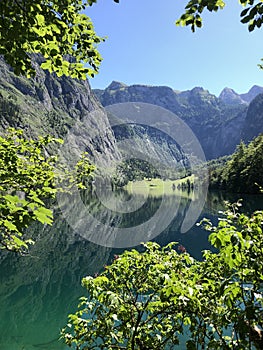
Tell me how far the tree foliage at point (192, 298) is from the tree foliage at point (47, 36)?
3.81m

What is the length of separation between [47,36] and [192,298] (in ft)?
15.6

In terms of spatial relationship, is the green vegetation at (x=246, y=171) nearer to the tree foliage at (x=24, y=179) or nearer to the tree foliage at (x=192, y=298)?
the tree foliage at (x=24, y=179)

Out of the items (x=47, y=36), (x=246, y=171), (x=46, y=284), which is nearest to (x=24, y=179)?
Result: (x=47, y=36)

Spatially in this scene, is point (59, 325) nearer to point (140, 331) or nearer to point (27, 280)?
point (27, 280)

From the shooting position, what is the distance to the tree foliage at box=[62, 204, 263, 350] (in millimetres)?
3760

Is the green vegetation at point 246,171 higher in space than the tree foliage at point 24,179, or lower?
higher

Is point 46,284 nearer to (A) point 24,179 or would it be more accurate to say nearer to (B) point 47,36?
(A) point 24,179

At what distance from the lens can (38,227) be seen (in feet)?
184

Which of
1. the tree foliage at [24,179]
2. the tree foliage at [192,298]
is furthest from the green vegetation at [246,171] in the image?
the tree foliage at [192,298]

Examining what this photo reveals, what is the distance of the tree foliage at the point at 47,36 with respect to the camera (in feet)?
A: 12.9

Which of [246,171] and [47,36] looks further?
[246,171]

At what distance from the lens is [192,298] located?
4.34 metres

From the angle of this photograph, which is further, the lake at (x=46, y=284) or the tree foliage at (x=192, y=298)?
the lake at (x=46, y=284)

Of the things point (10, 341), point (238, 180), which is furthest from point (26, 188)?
point (238, 180)
